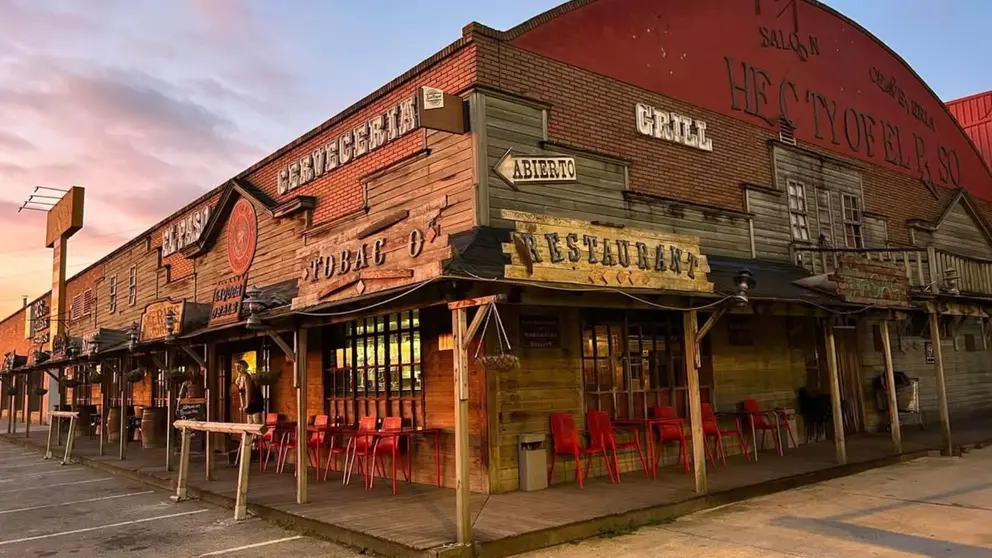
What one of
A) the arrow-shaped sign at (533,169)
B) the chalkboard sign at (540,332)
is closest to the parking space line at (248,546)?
the chalkboard sign at (540,332)

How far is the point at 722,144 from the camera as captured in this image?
13.0 meters

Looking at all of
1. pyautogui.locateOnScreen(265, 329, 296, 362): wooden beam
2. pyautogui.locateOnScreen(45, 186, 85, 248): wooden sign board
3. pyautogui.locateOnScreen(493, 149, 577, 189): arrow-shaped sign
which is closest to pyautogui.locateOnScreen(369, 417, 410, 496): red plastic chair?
pyautogui.locateOnScreen(265, 329, 296, 362): wooden beam

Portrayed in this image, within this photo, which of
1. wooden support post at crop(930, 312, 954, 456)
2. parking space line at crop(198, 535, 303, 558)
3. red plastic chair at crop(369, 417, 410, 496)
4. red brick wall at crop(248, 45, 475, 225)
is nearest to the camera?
parking space line at crop(198, 535, 303, 558)

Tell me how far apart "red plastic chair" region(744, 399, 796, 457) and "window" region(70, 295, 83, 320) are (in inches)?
1016

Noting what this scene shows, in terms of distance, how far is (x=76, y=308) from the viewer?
94.6ft

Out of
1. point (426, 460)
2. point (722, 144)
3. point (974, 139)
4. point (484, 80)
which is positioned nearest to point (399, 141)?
point (484, 80)

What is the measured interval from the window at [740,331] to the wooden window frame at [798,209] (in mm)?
2451

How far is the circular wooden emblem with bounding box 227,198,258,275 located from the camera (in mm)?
14906

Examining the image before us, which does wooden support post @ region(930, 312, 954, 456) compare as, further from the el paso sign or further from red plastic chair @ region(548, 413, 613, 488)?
red plastic chair @ region(548, 413, 613, 488)

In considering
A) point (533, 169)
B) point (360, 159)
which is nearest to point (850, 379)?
point (533, 169)

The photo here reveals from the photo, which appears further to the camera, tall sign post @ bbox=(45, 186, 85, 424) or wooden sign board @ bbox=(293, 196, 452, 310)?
tall sign post @ bbox=(45, 186, 85, 424)

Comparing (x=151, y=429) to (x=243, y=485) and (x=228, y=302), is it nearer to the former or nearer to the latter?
(x=228, y=302)

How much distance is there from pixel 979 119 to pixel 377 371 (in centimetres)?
2424

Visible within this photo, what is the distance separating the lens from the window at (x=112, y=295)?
23797 mm
